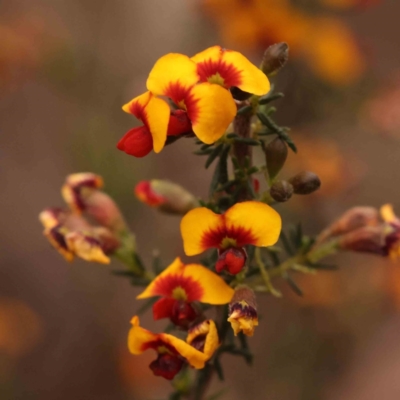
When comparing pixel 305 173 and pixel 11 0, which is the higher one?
pixel 11 0

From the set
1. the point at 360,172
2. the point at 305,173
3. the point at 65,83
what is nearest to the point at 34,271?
the point at 65,83

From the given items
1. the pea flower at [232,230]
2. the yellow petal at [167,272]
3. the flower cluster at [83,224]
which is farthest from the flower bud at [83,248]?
the pea flower at [232,230]

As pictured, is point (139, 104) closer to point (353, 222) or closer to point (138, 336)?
point (138, 336)

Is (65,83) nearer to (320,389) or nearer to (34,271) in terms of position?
(34,271)

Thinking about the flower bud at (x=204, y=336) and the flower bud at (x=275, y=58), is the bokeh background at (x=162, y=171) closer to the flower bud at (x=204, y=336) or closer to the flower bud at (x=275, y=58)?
the flower bud at (x=275, y=58)

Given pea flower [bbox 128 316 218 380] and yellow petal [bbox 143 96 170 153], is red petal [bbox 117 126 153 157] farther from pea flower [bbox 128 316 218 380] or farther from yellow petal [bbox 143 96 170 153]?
pea flower [bbox 128 316 218 380]

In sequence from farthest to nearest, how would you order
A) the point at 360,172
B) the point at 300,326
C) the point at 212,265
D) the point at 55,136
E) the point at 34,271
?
the point at 55,136
the point at 34,271
the point at 300,326
the point at 360,172
the point at 212,265

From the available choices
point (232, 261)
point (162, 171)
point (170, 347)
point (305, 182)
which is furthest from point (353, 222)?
point (162, 171)
